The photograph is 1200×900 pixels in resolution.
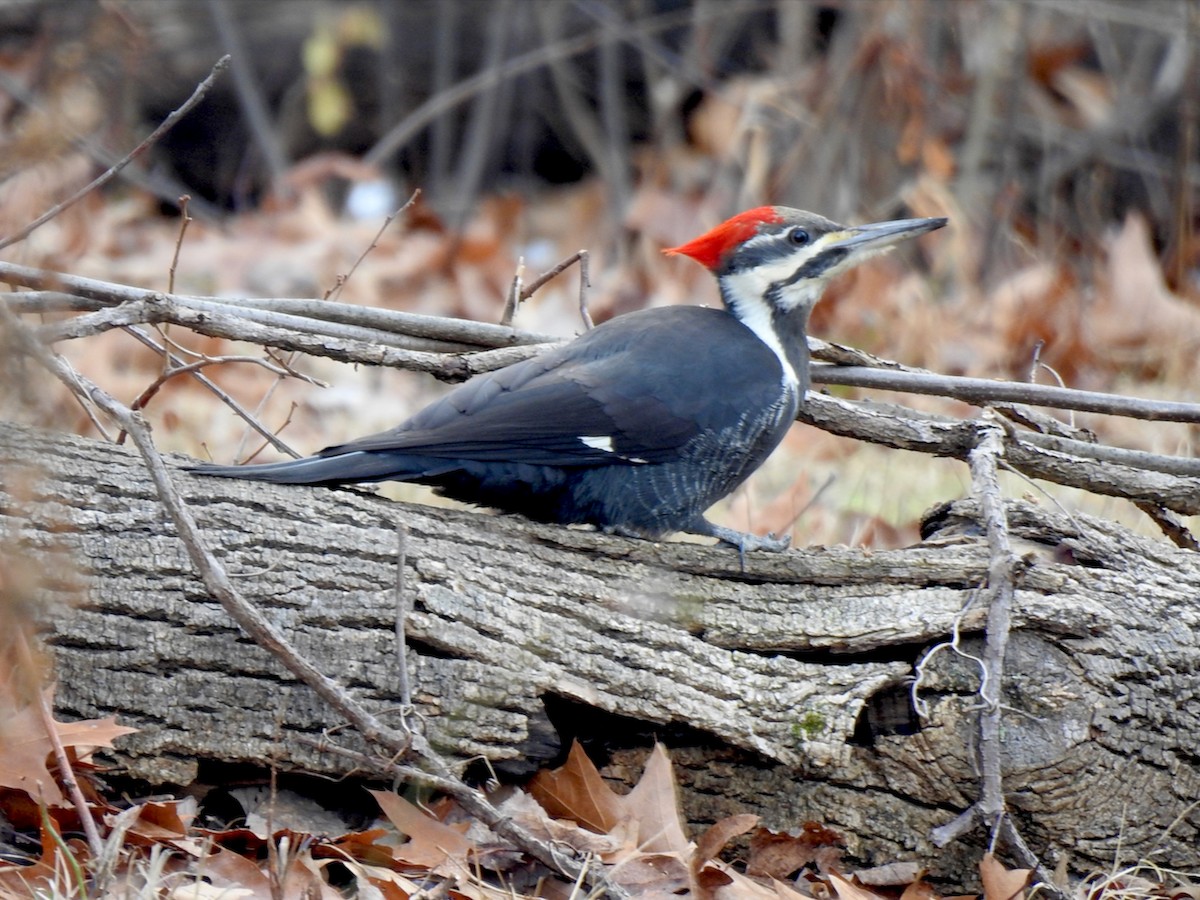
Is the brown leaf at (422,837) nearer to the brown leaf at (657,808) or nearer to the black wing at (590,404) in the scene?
the brown leaf at (657,808)

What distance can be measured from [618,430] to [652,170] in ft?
17.8

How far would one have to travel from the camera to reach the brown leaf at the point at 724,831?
8.41 feet

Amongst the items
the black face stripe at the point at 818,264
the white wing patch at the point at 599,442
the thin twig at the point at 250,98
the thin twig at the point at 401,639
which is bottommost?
the thin twig at the point at 401,639

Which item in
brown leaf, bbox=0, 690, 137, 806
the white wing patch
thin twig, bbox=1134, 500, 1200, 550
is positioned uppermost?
the white wing patch

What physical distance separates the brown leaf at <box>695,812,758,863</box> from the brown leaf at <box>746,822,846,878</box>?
0.08 meters

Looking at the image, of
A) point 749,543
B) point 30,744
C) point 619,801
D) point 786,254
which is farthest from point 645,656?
point 786,254

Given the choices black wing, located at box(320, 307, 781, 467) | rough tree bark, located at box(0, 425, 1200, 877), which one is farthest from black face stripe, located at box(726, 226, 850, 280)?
rough tree bark, located at box(0, 425, 1200, 877)

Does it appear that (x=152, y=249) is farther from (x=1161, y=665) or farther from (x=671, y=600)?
(x=1161, y=665)

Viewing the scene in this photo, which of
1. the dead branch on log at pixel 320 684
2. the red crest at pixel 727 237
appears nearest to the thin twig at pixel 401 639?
the dead branch on log at pixel 320 684

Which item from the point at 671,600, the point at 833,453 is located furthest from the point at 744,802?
the point at 833,453

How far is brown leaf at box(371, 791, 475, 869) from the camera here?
2.43 m

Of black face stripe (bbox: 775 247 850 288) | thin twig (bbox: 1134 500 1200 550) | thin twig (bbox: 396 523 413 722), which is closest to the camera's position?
thin twig (bbox: 396 523 413 722)

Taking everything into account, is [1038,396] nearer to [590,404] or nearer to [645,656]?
[590,404]

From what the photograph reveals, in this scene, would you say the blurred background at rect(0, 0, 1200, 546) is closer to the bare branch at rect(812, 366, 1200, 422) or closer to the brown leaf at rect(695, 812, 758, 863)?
the bare branch at rect(812, 366, 1200, 422)
